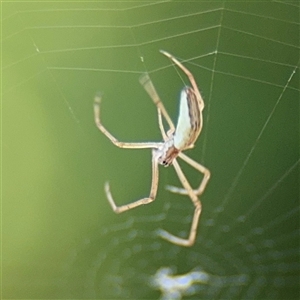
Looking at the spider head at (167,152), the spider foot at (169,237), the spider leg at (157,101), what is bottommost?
the spider foot at (169,237)

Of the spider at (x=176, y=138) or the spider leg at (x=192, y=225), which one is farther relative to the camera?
the spider leg at (x=192, y=225)

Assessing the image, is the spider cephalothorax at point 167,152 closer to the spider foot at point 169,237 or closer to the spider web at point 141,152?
the spider web at point 141,152

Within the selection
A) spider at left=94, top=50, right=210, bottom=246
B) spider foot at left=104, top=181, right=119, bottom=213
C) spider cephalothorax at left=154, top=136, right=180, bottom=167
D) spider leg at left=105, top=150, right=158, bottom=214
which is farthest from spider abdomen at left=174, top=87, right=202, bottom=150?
spider foot at left=104, top=181, right=119, bottom=213

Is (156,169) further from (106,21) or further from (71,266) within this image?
(71,266)

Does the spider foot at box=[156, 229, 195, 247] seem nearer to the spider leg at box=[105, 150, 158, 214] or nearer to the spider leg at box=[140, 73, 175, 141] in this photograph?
the spider leg at box=[105, 150, 158, 214]

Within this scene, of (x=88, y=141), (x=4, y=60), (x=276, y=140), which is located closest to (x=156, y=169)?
(x=88, y=141)

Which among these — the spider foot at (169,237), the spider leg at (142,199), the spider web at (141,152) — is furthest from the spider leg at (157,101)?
the spider foot at (169,237)

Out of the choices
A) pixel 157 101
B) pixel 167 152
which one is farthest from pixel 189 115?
pixel 167 152

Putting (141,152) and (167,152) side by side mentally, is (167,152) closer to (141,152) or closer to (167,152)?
(167,152)
